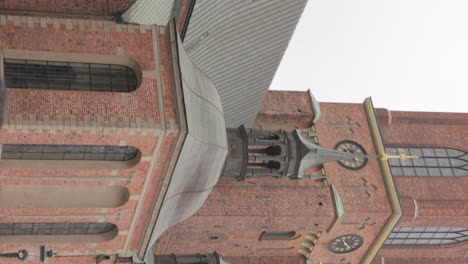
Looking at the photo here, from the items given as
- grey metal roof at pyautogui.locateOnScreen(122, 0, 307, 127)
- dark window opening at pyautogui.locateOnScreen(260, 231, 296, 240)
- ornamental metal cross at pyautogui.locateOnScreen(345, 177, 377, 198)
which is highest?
grey metal roof at pyautogui.locateOnScreen(122, 0, 307, 127)

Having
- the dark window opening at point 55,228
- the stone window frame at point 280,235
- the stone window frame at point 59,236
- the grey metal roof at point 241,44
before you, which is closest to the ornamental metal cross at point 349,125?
the grey metal roof at point 241,44

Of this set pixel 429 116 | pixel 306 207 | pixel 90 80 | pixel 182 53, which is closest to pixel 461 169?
pixel 429 116

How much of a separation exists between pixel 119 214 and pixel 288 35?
401 inches

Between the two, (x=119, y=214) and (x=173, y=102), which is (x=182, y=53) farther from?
(x=119, y=214)

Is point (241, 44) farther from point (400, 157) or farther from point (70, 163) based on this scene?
point (70, 163)

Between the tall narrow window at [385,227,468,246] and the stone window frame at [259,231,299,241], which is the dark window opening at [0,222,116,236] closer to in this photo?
the stone window frame at [259,231,299,241]

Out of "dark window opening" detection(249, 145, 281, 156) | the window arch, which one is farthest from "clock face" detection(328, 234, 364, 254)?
"dark window opening" detection(249, 145, 281, 156)

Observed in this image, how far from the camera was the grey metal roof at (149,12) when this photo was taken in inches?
810

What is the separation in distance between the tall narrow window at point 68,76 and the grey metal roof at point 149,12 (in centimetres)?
236

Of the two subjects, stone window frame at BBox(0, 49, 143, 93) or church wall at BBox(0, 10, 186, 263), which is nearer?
church wall at BBox(0, 10, 186, 263)

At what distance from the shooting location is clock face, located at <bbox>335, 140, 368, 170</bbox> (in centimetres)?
2894

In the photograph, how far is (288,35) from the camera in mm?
26391

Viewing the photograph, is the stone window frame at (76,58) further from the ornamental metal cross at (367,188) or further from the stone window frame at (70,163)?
the ornamental metal cross at (367,188)

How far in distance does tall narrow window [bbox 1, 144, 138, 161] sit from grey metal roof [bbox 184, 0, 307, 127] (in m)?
6.54
